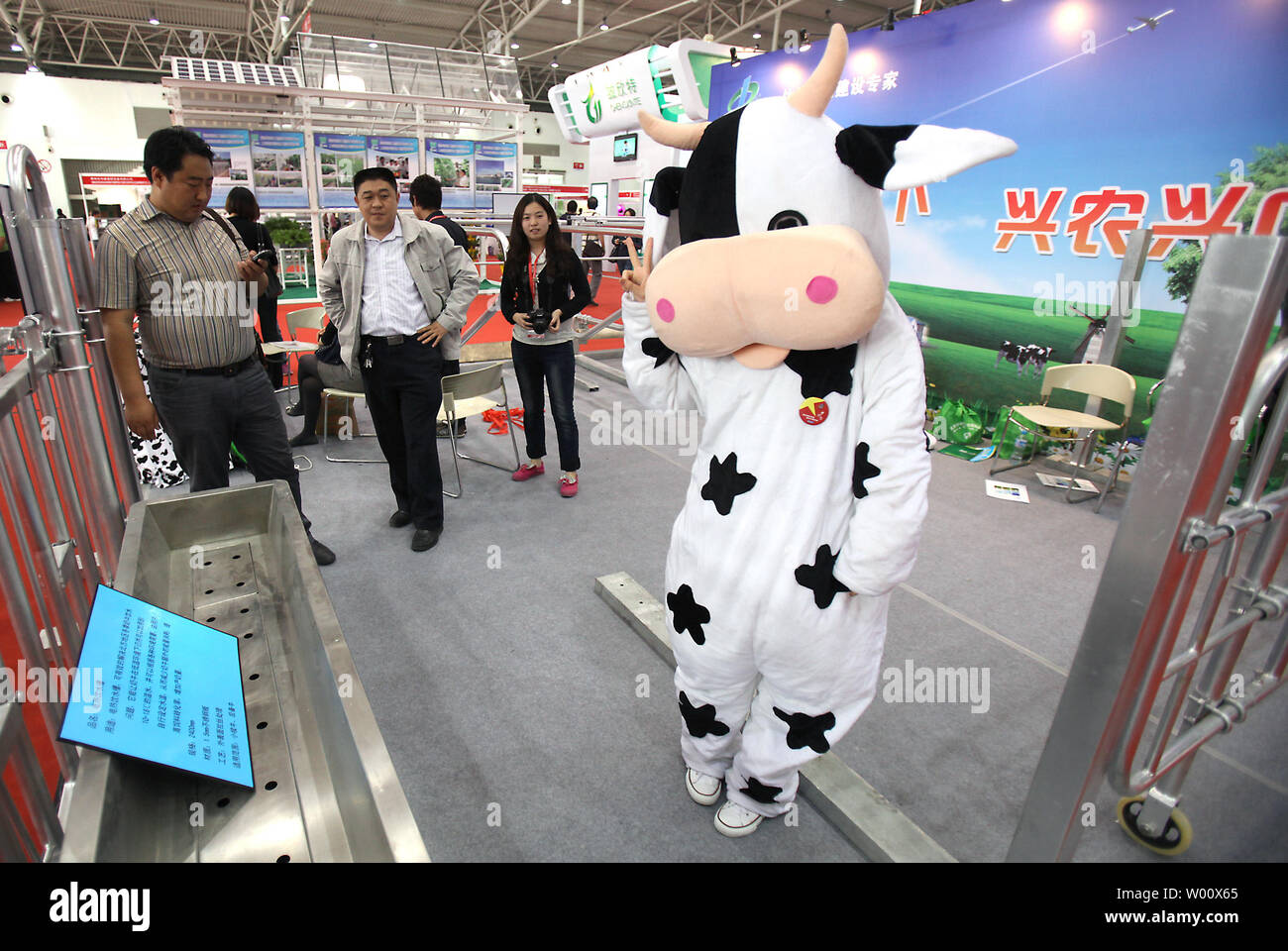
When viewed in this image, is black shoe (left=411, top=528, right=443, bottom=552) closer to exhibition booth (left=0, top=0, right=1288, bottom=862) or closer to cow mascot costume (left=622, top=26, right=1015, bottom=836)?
exhibition booth (left=0, top=0, right=1288, bottom=862)

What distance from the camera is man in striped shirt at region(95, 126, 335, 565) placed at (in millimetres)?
2090

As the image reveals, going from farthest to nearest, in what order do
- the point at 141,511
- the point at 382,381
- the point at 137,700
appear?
1. the point at 382,381
2. the point at 141,511
3. the point at 137,700

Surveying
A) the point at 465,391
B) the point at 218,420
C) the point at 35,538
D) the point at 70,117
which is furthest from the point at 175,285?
the point at 70,117

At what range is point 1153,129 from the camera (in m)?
4.09

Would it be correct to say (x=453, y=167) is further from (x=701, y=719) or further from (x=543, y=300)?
(x=701, y=719)

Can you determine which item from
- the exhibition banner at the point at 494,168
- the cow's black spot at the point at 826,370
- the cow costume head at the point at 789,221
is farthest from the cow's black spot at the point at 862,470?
the exhibition banner at the point at 494,168

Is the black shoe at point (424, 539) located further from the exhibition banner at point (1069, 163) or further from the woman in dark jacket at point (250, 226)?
the exhibition banner at point (1069, 163)

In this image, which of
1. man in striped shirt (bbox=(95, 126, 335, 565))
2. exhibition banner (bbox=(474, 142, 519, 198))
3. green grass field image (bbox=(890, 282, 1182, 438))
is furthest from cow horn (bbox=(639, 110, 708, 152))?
exhibition banner (bbox=(474, 142, 519, 198))

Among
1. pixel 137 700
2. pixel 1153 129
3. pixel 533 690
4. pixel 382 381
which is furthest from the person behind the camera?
pixel 1153 129

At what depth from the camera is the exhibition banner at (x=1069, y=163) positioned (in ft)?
12.5
